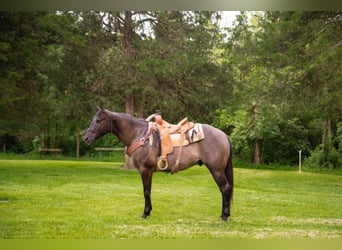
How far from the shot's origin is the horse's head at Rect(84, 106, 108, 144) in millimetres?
5047

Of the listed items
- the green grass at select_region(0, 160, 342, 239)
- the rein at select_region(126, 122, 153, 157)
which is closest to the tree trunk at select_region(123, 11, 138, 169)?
the green grass at select_region(0, 160, 342, 239)

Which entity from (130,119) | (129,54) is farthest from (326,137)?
(129,54)

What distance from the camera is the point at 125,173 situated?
543 cm

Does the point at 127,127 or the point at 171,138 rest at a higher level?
the point at 127,127

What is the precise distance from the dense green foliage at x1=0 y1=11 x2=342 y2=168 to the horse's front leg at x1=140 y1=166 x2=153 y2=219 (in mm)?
564

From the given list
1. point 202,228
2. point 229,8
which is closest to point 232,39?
point 229,8

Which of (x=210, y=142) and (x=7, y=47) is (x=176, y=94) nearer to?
(x=210, y=142)

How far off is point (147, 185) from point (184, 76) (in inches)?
61.6

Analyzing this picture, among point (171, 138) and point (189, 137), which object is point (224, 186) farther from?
point (171, 138)

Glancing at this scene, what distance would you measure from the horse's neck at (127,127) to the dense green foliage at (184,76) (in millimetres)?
317

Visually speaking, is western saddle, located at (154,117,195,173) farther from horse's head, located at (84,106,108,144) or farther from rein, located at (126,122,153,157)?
horse's head, located at (84,106,108,144)

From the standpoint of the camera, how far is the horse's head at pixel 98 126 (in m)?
5.05

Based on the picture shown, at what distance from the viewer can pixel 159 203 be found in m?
5.20
